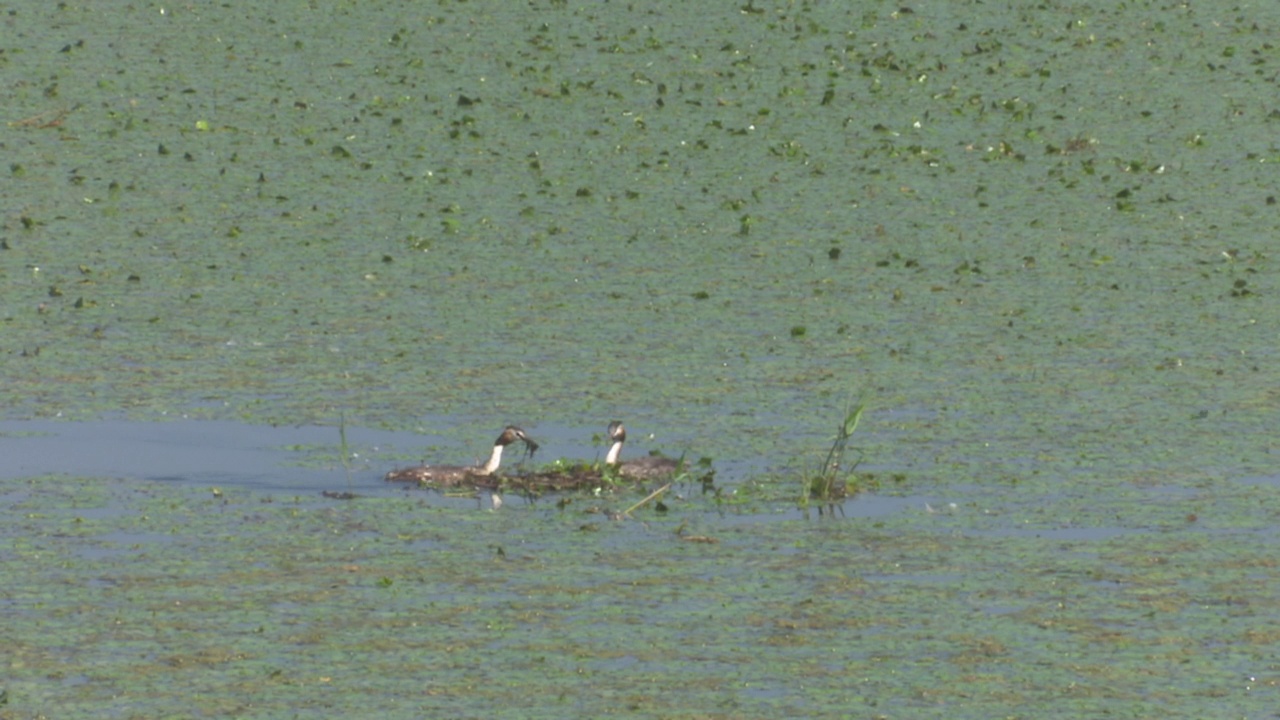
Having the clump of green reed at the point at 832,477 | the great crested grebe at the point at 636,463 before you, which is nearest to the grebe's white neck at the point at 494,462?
the great crested grebe at the point at 636,463

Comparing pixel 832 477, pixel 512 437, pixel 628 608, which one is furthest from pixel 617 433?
pixel 628 608

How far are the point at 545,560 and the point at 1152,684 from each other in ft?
8.29

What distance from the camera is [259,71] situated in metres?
19.8

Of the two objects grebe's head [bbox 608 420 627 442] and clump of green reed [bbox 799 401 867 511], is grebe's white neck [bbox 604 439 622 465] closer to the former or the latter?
grebe's head [bbox 608 420 627 442]

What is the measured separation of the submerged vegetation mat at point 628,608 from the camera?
807cm

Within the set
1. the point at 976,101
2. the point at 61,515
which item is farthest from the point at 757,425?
the point at 976,101

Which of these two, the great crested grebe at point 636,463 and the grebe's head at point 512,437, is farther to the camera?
the grebe's head at point 512,437

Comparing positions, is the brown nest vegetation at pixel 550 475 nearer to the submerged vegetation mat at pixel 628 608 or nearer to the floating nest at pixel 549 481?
the floating nest at pixel 549 481

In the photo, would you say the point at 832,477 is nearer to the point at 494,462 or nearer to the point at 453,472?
the point at 494,462

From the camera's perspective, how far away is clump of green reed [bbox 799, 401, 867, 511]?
34.9ft

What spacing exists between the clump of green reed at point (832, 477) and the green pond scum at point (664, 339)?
0.04m

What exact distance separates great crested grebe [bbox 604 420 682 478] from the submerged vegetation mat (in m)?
0.33

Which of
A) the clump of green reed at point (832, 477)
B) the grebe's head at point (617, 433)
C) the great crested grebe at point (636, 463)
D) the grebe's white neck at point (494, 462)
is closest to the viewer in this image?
the clump of green reed at point (832, 477)

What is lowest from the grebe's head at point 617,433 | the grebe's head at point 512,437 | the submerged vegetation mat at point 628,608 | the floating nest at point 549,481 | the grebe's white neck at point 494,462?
the submerged vegetation mat at point 628,608
